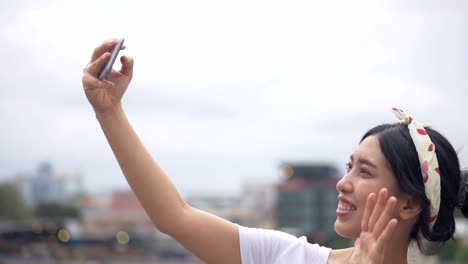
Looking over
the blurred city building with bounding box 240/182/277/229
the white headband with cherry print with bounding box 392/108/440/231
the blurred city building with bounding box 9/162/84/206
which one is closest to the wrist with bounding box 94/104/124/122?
the white headband with cherry print with bounding box 392/108/440/231

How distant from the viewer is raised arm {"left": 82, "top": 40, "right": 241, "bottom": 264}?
2.84m

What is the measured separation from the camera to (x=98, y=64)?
2.74 meters

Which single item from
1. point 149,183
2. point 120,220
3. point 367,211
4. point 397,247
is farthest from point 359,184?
point 120,220

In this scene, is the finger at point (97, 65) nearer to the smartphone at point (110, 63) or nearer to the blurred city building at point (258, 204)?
the smartphone at point (110, 63)

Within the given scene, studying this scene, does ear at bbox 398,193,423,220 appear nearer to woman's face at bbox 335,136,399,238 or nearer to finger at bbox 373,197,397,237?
woman's face at bbox 335,136,399,238

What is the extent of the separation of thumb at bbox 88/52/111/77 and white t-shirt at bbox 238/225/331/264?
0.66 meters

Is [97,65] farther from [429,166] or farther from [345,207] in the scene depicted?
Answer: [429,166]

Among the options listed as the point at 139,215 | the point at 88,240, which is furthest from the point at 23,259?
the point at 139,215

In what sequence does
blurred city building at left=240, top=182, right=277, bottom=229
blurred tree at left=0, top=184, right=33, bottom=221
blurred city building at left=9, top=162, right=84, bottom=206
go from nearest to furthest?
1. blurred tree at left=0, top=184, right=33, bottom=221
2. blurred city building at left=240, top=182, right=277, bottom=229
3. blurred city building at left=9, top=162, right=84, bottom=206

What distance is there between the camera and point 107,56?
107 inches

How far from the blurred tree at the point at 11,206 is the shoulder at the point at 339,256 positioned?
8874cm

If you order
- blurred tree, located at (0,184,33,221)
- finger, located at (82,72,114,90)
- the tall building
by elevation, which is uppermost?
finger, located at (82,72,114,90)

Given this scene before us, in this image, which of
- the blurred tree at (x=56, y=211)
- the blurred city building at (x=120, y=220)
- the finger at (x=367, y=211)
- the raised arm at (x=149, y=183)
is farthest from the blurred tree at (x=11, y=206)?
the finger at (x=367, y=211)

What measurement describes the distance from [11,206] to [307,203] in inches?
1419
